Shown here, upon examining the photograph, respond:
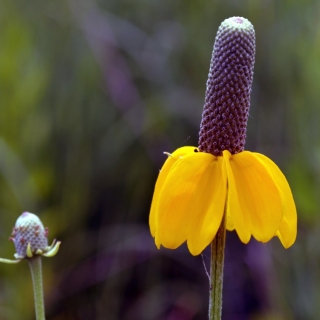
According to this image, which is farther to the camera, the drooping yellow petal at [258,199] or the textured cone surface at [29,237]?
the textured cone surface at [29,237]

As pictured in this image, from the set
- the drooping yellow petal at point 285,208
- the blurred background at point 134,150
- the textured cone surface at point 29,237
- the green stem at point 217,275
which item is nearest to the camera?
the green stem at point 217,275

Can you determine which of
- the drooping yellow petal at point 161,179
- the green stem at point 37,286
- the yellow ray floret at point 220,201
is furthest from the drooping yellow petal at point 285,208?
the green stem at point 37,286

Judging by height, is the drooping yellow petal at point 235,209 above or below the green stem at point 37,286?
above

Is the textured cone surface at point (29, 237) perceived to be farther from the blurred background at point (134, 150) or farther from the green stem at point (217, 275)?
the blurred background at point (134, 150)

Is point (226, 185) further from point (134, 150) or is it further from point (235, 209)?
point (134, 150)

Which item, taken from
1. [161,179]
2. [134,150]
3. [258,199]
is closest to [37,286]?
[161,179]

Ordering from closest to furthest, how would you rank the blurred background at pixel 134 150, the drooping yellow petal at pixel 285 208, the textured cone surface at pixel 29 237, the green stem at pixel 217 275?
the green stem at pixel 217 275 → the drooping yellow petal at pixel 285 208 → the textured cone surface at pixel 29 237 → the blurred background at pixel 134 150

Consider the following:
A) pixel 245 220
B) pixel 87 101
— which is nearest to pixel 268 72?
pixel 87 101

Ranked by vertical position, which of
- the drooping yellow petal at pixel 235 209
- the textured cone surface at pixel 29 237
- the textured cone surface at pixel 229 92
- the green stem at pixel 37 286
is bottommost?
the green stem at pixel 37 286
